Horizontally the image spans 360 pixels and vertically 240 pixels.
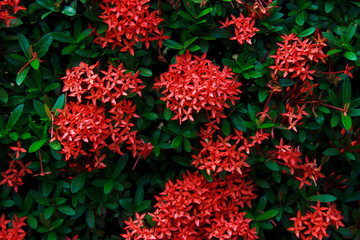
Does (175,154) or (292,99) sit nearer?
(292,99)

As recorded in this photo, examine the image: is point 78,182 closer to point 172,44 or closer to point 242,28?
point 172,44

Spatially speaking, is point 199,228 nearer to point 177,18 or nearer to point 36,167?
point 36,167

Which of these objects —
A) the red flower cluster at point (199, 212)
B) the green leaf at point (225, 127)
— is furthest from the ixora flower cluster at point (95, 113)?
the green leaf at point (225, 127)

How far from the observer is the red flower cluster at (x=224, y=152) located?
205 centimetres

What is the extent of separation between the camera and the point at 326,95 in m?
2.39

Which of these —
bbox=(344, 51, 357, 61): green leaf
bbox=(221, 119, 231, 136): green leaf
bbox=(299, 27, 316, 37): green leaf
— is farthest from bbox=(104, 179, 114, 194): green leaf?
bbox=(344, 51, 357, 61): green leaf

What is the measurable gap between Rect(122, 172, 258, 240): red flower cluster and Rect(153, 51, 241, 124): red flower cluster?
406 millimetres

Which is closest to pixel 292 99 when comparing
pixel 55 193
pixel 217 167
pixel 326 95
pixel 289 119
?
pixel 289 119

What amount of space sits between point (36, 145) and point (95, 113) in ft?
1.16

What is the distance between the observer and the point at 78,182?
2.16 m

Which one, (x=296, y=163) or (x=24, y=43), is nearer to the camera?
(x=24, y=43)

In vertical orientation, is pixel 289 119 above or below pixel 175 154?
above

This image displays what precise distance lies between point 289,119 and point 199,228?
792 millimetres

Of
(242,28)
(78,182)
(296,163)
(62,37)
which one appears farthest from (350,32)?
(78,182)
